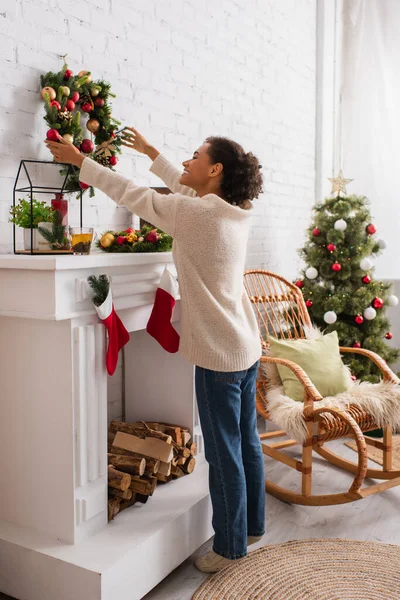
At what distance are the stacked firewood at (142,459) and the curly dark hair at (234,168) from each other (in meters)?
0.98

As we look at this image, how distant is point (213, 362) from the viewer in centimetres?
201

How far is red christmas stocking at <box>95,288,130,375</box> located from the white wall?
1.71 feet

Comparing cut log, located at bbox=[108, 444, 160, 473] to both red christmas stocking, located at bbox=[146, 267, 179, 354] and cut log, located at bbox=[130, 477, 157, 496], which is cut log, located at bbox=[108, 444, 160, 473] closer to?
cut log, located at bbox=[130, 477, 157, 496]

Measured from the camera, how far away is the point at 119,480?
2.17 meters

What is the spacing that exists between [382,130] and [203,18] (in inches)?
77.5

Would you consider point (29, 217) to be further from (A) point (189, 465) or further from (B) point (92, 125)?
(A) point (189, 465)

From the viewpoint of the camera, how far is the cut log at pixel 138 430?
7.81 feet

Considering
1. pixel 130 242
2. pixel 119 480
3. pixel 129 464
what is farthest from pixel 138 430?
pixel 130 242

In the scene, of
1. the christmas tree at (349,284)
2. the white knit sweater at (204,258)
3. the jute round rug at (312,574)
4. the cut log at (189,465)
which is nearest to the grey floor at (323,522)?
the jute round rug at (312,574)

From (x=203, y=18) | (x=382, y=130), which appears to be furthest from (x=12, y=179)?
(x=382, y=130)

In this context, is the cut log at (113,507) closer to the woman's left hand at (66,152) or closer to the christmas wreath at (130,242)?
the christmas wreath at (130,242)

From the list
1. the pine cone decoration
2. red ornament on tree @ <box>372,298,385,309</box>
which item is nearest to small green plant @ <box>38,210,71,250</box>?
the pine cone decoration

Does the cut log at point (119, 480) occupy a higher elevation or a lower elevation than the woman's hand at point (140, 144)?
lower

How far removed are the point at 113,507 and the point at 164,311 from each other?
704 millimetres
